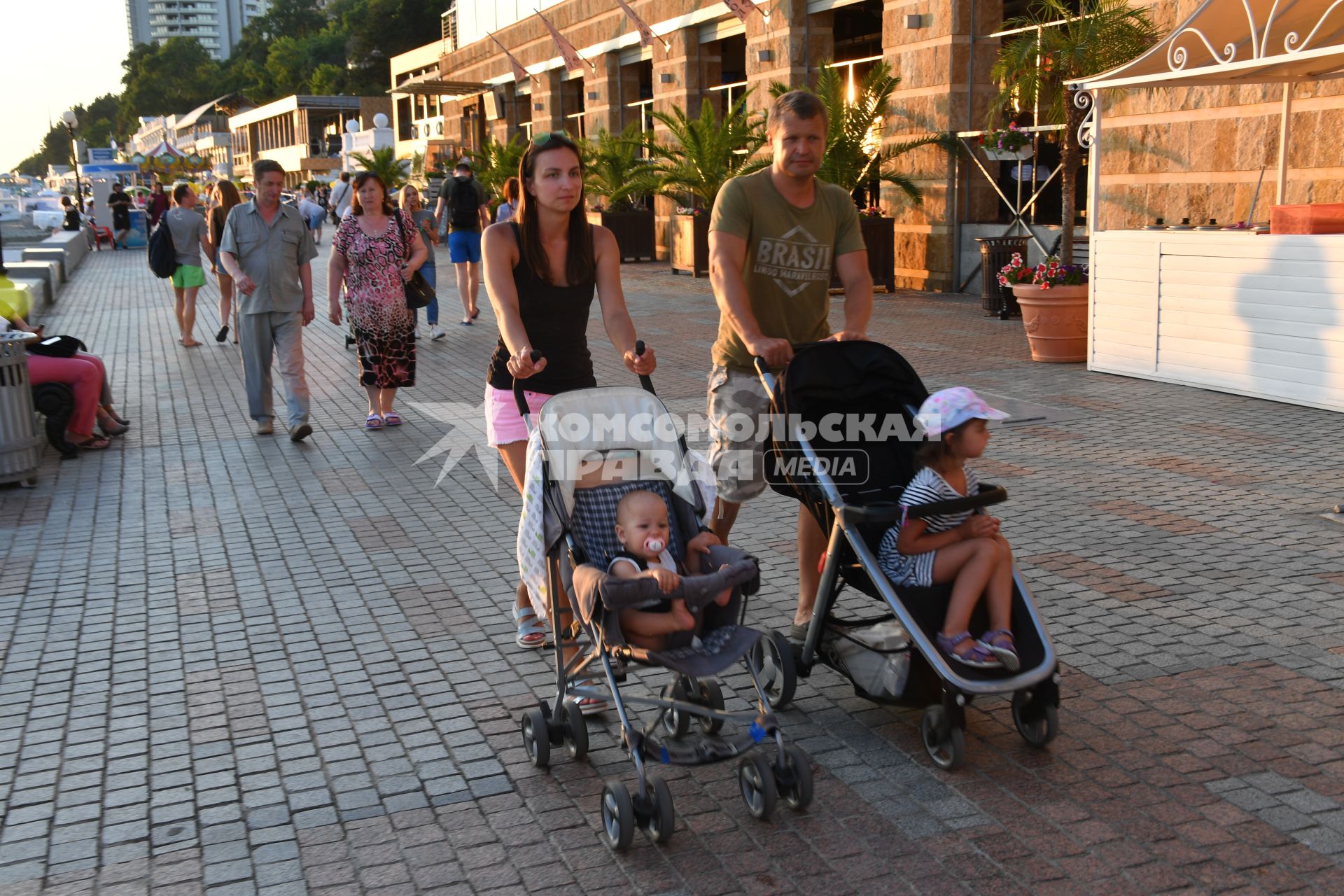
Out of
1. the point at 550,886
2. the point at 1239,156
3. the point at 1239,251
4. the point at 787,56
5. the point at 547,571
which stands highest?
the point at 787,56

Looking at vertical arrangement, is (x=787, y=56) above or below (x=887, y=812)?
above

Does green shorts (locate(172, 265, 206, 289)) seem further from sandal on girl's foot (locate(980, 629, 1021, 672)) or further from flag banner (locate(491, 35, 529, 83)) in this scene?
flag banner (locate(491, 35, 529, 83))

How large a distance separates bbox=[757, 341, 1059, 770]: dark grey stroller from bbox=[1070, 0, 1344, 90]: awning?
23.3 feet

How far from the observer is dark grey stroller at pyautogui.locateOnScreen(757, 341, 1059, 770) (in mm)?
3826

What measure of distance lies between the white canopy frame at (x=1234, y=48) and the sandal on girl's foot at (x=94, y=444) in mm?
8395

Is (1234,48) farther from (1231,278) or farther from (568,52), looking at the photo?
(568,52)

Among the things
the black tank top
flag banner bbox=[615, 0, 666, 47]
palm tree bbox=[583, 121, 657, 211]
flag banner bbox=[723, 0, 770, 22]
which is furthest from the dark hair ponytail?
flag banner bbox=[615, 0, 666, 47]

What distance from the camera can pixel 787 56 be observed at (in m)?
22.0

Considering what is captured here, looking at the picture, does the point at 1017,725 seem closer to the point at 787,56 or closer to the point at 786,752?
the point at 786,752

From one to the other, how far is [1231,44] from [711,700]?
835 centimetres

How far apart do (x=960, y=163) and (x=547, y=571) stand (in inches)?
624

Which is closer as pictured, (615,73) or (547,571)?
(547,571)

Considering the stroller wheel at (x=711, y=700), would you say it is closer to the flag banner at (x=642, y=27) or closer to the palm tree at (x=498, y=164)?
the flag banner at (x=642, y=27)

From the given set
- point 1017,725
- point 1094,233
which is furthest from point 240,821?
point 1094,233
